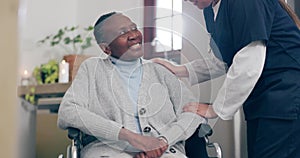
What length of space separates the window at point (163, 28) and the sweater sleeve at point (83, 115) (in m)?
0.19

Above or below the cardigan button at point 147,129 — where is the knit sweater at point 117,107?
above

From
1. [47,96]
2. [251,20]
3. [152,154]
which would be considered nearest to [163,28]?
A: [251,20]

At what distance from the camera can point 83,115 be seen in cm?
96

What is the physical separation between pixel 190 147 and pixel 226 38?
0.32 m

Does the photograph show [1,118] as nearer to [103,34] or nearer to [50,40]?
[103,34]

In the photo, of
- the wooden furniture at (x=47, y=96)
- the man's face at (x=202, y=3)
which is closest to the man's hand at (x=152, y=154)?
the man's face at (x=202, y=3)

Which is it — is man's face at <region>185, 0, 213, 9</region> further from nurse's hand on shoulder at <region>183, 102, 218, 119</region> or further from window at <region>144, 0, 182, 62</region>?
nurse's hand on shoulder at <region>183, 102, 218, 119</region>

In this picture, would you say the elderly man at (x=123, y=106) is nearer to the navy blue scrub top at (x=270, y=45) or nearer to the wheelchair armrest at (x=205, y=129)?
the wheelchair armrest at (x=205, y=129)

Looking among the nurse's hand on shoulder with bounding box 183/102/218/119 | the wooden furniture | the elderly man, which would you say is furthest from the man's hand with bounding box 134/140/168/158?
the wooden furniture

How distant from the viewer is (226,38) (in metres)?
1.04

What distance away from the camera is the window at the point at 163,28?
0.98m

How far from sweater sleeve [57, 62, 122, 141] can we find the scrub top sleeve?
379 mm

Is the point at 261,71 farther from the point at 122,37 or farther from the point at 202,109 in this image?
the point at 122,37

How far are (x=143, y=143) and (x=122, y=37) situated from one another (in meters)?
0.27
